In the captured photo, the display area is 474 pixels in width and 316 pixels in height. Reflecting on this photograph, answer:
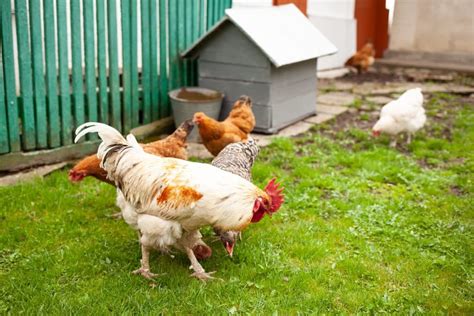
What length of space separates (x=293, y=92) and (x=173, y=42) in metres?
1.80

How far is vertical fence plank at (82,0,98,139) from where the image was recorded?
6.30m

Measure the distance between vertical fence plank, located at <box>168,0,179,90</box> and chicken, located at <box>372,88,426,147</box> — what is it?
8.96 ft

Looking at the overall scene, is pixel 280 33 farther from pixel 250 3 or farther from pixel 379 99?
pixel 379 99

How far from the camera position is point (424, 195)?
5.61m

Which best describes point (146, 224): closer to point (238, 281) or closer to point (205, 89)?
point (238, 281)

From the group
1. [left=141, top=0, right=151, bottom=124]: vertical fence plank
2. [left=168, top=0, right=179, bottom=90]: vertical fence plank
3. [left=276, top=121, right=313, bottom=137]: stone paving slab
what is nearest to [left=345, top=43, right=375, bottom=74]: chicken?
[left=276, top=121, right=313, bottom=137]: stone paving slab

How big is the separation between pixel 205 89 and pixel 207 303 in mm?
4244

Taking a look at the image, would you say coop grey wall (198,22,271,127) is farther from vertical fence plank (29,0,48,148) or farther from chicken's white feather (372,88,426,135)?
vertical fence plank (29,0,48,148)

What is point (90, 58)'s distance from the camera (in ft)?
21.1

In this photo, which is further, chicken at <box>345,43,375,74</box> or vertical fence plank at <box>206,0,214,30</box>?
chicken at <box>345,43,375,74</box>

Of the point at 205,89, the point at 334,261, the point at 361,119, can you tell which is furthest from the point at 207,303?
the point at 361,119

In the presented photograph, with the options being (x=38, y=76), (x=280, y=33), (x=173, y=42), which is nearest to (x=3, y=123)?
→ (x=38, y=76)

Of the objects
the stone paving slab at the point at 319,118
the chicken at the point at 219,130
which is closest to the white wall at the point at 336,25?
the stone paving slab at the point at 319,118

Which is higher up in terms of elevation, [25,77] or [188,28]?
[188,28]
